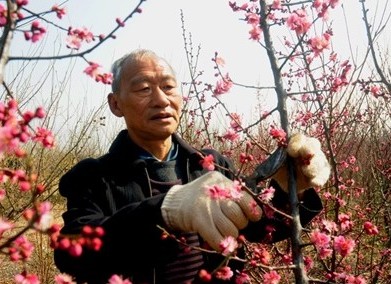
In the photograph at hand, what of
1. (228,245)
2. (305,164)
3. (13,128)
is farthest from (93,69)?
(305,164)

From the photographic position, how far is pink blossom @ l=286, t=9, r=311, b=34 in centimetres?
211

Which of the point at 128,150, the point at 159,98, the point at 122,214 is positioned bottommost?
the point at 122,214

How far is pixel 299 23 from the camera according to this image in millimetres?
2105

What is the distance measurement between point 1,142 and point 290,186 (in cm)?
117

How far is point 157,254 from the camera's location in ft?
6.49

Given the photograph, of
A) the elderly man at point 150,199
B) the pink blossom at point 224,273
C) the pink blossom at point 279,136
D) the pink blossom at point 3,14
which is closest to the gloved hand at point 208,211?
the elderly man at point 150,199

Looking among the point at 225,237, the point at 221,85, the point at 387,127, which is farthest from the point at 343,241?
the point at 387,127

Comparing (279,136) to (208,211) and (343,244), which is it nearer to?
(208,211)

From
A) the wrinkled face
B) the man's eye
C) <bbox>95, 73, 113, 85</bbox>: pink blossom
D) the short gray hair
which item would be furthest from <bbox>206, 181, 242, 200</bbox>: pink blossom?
the short gray hair

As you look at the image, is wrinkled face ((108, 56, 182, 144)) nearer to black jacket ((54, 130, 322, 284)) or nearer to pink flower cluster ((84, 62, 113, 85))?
black jacket ((54, 130, 322, 284))

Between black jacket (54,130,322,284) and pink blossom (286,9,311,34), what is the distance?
0.67 meters

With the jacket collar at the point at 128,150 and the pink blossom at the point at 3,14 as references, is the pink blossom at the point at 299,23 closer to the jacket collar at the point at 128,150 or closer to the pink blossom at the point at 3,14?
the jacket collar at the point at 128,150

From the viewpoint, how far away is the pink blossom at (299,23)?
211 cm

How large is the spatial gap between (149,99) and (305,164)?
835 mm
